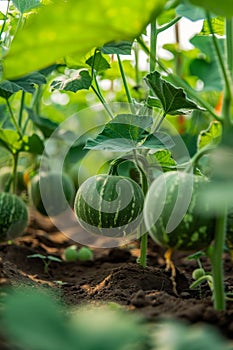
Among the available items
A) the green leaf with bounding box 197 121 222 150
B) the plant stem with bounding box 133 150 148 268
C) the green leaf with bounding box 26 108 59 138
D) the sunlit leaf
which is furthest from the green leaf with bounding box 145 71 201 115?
the green leaf with bounding box 26 108 59 138

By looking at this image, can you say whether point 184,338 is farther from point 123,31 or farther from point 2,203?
point 2,203

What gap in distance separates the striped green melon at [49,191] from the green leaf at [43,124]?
0.28 metres

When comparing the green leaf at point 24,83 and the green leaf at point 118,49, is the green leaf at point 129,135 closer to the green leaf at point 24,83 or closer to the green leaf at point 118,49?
the green leaf at point 118,49

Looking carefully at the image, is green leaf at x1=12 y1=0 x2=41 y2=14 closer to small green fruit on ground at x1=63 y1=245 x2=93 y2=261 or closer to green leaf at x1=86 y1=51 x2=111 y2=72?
green leaf at x1=86 y1=51 x2=111 y2=72

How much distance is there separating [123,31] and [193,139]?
7.60 feet

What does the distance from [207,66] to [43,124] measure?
55.8 inches

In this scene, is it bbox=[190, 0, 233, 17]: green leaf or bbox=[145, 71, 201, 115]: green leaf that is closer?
bbox=[190, 0, 233, 17]: green leaf

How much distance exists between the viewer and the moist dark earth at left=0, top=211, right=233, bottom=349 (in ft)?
4.76

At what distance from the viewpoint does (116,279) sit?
2131 millimetres

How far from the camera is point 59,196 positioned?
3.73 m

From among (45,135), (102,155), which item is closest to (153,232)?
(45,135)

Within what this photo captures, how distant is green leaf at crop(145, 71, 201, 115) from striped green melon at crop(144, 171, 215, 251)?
40 cm

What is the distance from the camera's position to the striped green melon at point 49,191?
3635 mm

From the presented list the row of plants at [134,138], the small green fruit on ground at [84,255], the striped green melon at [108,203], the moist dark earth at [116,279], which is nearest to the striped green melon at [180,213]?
the row of plants at [134,138]
